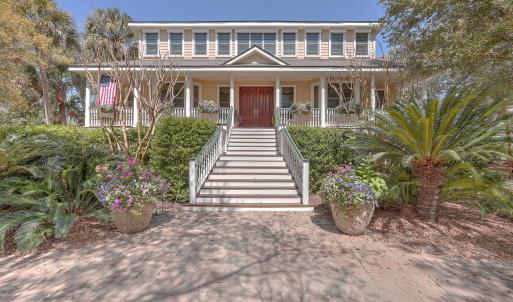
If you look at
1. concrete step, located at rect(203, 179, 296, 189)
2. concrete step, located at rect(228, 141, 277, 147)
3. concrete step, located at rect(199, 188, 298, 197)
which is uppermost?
concrete step, located at rect(228, 141, 277, 147)

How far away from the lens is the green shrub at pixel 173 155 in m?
6.83

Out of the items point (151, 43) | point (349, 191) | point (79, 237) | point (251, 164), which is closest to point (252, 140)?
point (251, 164)

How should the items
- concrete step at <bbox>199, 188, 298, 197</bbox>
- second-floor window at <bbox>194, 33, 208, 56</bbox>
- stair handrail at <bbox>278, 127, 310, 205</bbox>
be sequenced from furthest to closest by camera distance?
second-floor window at <bbox>194, 33, 208, 56</bbox>
concrete step at <bbox>199, 188, 298, 197</bbox>
stair handrail at <bbox>278, 127, 310, 205</bbox>

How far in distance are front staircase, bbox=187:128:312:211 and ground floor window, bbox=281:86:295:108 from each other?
549 centimetres

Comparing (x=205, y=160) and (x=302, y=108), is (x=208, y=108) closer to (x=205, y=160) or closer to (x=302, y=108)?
(x=302, y=108)

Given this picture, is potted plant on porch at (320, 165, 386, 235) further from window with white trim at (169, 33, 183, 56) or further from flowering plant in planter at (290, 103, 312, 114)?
window with white trim at (169, 33, 183, 56)

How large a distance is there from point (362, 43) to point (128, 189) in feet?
51.1

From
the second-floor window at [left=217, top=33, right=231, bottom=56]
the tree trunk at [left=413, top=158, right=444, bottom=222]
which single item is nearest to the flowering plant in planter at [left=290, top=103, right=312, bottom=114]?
the second-floor window at [left=217, top=33, right=231, bottom=56]

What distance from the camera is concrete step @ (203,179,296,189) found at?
703 centimetres

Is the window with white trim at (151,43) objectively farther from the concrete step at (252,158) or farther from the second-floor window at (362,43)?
the second-floor window at (362,43)

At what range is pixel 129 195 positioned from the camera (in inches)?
176

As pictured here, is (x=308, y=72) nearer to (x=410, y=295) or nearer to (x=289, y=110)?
(x=289, y=110)

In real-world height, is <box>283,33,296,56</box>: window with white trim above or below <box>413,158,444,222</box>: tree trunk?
above

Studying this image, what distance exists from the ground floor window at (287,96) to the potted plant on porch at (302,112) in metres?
2.01
